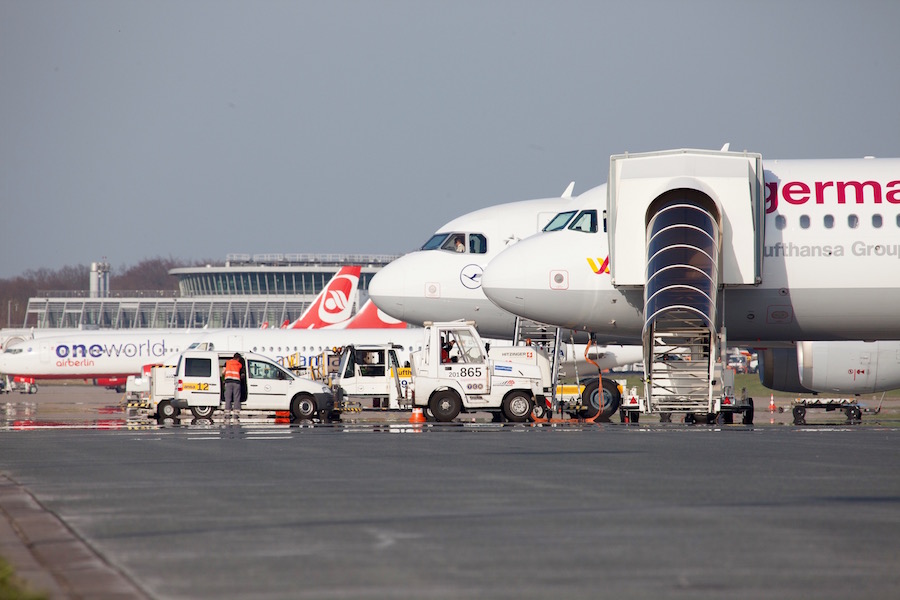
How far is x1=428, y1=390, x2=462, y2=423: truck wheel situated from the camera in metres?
28.4

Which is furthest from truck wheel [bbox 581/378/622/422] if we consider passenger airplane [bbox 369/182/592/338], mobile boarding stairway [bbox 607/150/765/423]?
mobile boarding stairway [bbox 607/150/765/423]

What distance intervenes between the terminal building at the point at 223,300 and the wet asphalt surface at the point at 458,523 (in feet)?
421

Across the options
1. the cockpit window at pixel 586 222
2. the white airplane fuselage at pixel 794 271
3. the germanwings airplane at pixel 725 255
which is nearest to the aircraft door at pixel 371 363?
the germanwings airplane at pixel 725 255

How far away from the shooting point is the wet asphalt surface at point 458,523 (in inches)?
263

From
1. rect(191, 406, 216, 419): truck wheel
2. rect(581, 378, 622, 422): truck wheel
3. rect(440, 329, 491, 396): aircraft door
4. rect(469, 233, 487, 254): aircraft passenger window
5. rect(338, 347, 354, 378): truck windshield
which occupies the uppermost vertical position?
rect(469, 233, 487, 254): aircraft passenger window

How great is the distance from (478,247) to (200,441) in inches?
454

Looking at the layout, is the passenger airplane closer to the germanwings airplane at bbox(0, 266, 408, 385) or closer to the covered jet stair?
the covered jet stair

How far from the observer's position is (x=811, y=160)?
26.8 metres

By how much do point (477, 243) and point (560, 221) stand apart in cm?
304

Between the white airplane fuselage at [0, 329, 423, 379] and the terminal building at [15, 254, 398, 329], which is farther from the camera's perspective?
the terminal building at [15, 254, 398, 329]

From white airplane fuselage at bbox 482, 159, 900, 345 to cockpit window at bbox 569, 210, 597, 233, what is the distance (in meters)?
0.15

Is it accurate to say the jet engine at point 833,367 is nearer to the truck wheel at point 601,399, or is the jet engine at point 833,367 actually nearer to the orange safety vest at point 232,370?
the truck wheel at point 601,399

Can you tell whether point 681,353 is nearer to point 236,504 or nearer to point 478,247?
point 478,247

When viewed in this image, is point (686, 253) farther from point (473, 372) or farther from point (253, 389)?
point (253, 389)
